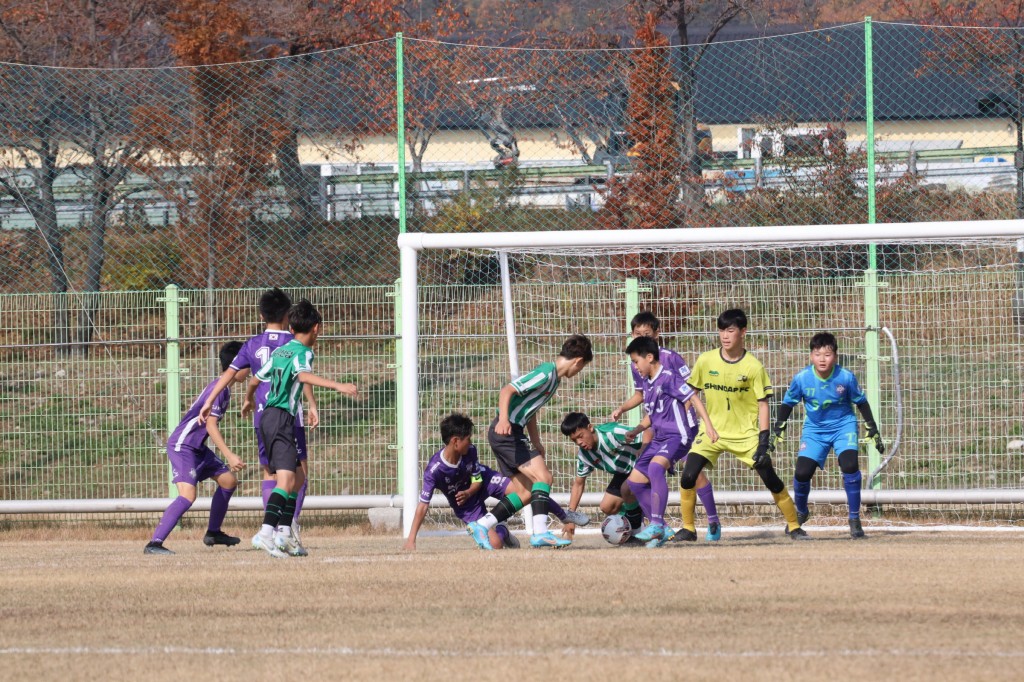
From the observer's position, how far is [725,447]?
10117 millimetres

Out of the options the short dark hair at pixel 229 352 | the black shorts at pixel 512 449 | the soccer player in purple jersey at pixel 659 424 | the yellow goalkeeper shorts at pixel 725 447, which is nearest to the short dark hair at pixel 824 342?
the yellow goalkeeper shorts at pixel 725 447

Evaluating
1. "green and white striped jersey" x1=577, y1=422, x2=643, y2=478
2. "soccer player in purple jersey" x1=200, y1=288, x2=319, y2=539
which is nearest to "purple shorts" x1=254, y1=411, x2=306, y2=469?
"soccer player in purple jersey" x1=200, y1=288, x2=319, y2=539

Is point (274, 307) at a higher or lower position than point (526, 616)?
higher

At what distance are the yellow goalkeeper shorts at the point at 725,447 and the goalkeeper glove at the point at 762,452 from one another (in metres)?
0.11

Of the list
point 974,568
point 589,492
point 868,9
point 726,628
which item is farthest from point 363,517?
point 868,9

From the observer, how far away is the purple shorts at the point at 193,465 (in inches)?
389

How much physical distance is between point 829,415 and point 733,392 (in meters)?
0.81

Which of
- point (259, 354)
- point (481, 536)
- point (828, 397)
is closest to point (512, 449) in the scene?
point (481, 536)

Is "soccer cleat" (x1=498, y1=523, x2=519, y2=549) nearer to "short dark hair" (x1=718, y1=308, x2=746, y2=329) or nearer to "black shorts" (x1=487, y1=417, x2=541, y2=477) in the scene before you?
"black shorts" (x1=487, y1=417, x2=541, y2=477)

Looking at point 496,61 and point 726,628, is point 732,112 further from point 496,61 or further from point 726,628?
point 726,628

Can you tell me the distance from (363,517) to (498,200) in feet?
10.9

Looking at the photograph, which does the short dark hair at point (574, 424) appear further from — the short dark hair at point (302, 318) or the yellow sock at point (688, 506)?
the short dark hair at point (302, 318)

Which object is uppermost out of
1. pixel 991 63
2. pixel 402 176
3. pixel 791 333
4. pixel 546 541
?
pixel 991 63

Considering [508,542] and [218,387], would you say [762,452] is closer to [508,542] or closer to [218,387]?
[508,542]
